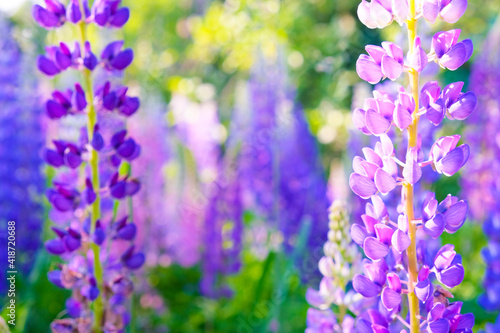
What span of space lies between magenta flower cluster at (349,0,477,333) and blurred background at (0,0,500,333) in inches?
23.9

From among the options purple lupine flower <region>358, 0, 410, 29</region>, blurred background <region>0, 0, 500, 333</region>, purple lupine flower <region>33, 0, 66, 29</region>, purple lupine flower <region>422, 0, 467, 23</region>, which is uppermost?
purple lupine flower <region>422, 0, 467, 23</region>

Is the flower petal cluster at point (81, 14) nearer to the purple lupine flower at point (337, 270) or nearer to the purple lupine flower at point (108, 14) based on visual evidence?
the purple lupine flower at point (108, 14)

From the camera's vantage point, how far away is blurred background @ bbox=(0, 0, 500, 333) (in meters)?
1.80

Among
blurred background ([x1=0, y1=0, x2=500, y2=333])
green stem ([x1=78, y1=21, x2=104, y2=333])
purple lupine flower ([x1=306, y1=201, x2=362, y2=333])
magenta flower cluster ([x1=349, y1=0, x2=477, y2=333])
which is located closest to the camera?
magenta flower cluster ([x1=349, y1=0, x2=477, y2=333])

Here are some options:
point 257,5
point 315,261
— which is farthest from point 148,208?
point 257,5

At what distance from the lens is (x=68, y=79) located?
8.16 ft

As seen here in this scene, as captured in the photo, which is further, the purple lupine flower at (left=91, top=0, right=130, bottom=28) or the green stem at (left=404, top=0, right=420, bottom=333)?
the purple lupine flower at (left=91, top=0, right=130, bottom=28)

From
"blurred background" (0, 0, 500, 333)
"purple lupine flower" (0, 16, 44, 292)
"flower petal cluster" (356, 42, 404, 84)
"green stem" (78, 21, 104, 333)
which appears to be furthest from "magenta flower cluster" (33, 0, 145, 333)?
"purple lupine flower" (0, 16, 44, 292)

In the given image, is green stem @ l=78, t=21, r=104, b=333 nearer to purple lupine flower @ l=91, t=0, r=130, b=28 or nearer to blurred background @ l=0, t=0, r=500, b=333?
purple lupine flower @ l=91, t=0, r=130, b=28

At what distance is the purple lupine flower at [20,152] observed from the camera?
188 cm

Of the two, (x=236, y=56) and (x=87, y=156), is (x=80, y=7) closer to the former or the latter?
(x=87, y=156)

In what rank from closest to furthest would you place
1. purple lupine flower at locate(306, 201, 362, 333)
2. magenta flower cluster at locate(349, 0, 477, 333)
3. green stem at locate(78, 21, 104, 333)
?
magenta flower cluster at locate(349, 0, 477, 333)
purple lupine flower at locate(306, 201, 362, 333)
green stem at locate(78, 21, 104, 333)

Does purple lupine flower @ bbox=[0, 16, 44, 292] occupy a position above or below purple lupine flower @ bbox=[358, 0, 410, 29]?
below

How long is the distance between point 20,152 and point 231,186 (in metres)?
0.74
